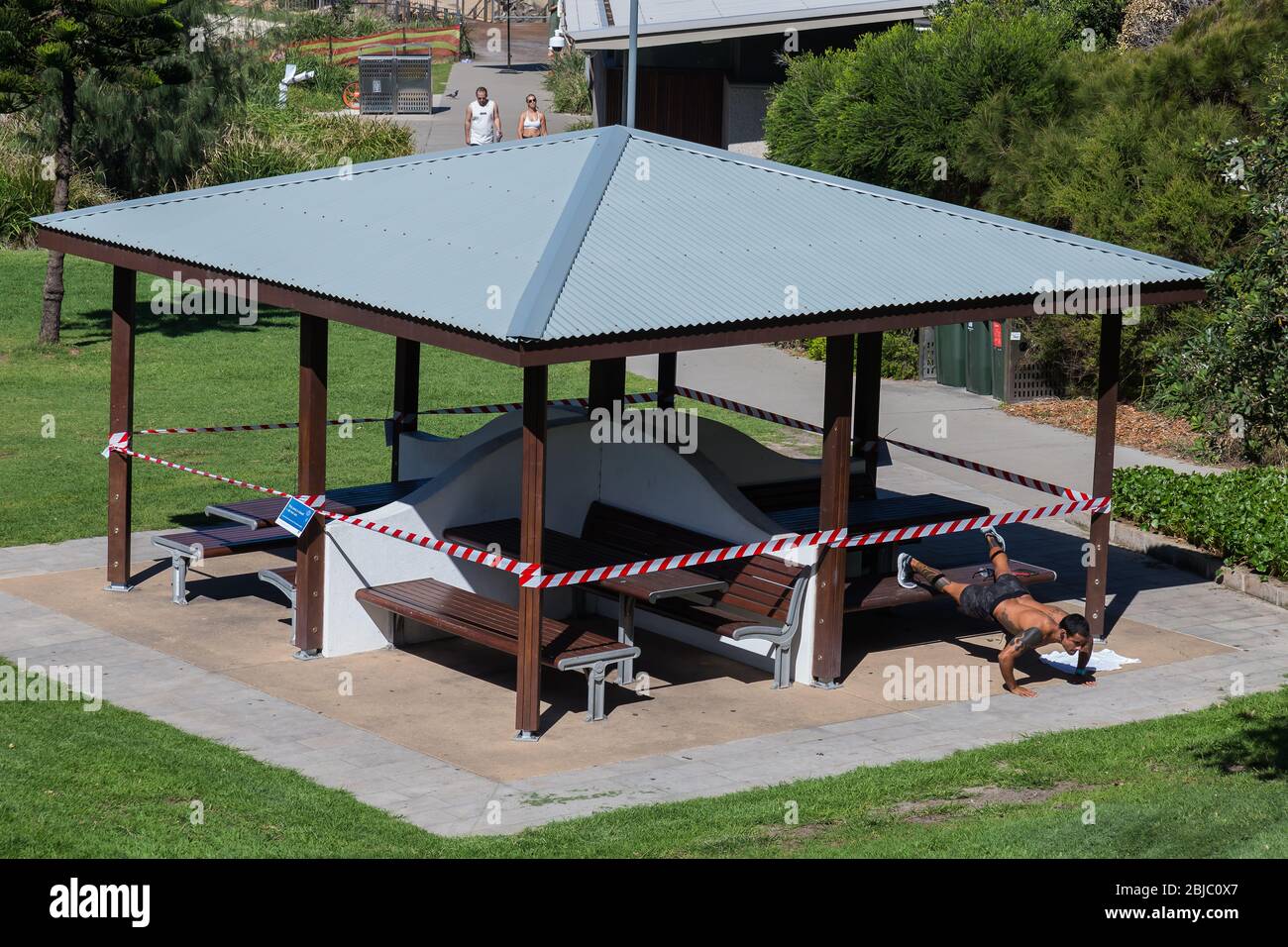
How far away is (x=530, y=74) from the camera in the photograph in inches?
2108

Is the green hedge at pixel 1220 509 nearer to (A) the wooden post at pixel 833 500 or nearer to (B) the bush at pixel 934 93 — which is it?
(A) the wooden post at pixel 833 500

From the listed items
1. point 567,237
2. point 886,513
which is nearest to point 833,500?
point 886,513

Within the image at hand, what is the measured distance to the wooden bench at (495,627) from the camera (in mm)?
10680

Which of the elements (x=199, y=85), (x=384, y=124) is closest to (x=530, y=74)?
(x=384, y=124)

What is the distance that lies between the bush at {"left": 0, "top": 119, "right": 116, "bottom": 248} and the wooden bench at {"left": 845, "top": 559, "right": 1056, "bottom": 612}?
19618 mm

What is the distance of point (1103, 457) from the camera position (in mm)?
12680

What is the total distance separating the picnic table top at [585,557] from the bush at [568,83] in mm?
34128

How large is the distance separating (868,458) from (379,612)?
4.25 metres

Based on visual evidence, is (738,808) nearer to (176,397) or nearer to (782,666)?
(782,666)

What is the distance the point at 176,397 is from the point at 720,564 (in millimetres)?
10660

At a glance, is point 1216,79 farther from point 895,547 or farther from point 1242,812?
point 1242,812

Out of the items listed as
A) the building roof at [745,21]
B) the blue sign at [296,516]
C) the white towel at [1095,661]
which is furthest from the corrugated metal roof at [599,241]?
the building roof at [745,21]

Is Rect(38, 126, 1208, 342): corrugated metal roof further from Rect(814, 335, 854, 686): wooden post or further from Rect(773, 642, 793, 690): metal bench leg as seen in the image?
Rect(773, 642, 793, 690): metal bench leg

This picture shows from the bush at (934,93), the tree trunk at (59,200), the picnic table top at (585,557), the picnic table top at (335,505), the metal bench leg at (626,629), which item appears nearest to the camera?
the picnic table top at (585,557)
